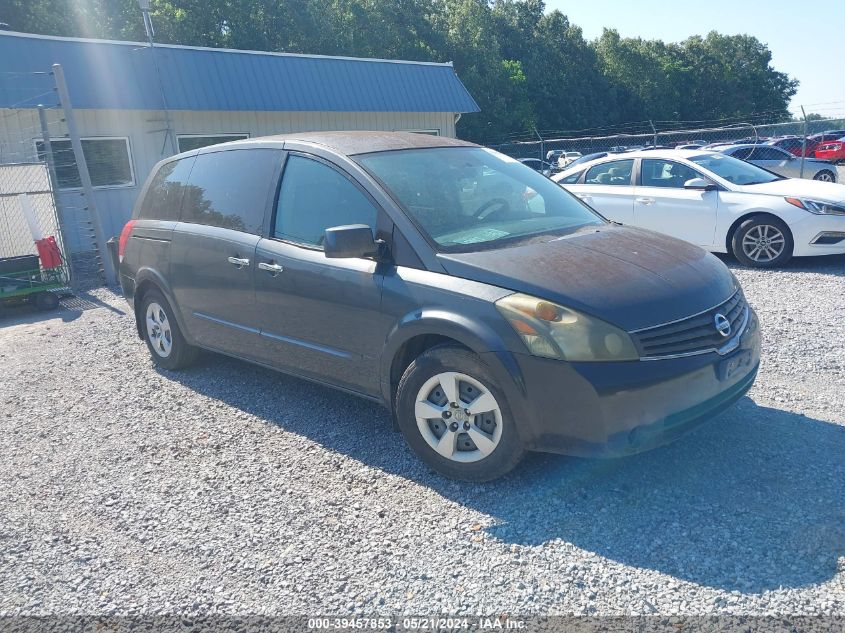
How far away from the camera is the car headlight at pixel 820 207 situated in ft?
27.0

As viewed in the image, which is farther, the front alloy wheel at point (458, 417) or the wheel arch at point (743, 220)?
the wheel arch at point (743, 220)

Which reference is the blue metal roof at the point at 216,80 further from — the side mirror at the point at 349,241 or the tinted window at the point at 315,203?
the side mirror at the point at 349,241

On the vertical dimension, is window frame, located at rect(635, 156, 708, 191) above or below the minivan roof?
below

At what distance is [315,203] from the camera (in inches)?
175

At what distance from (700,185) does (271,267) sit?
6384mm

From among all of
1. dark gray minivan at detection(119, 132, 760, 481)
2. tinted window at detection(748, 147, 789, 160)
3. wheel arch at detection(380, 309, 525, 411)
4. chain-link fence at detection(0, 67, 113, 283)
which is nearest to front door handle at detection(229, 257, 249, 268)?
dark gray minivan at detection(119, 132, 760, 481)

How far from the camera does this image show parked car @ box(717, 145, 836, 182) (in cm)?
1927

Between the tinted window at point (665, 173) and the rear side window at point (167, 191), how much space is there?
626 cm

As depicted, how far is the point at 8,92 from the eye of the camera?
12914mm

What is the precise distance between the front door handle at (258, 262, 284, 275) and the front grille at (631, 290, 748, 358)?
223 cm

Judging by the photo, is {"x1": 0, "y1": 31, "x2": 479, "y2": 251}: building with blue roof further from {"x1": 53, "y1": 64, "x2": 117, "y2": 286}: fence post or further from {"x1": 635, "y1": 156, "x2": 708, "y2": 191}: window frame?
A: {"x1": 635, "y1": 156, "x2": 708, "y2": 191}: window frame

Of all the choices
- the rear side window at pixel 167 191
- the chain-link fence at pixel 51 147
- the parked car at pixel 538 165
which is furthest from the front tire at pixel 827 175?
the rear side window at pixel 167 191

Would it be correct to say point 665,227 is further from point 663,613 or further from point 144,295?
point 663,613

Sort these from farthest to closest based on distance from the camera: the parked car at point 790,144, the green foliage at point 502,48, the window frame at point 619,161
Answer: the green foliage at point 502,48, the parked car at point 790,144, the window frame at point 619,161
